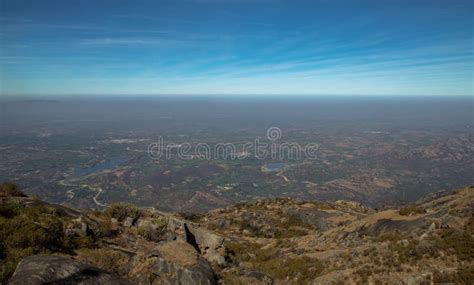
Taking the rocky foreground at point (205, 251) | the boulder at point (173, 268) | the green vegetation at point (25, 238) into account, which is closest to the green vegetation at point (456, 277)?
the rocky foreground at point (205, 251)

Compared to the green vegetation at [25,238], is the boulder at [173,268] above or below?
below

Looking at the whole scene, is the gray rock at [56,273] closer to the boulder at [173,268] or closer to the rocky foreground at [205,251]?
the rocky foreground at [205,251]

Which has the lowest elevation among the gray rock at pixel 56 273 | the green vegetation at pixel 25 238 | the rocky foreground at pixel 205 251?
the rocky foreground at pixel 205 251

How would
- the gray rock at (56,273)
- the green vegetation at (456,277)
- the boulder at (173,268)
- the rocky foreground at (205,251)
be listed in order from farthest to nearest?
1. the green vegetation at (456,277)
2. the boulder at (173,268)
3. the rocky foreground at (205,251)
4. the gray rock at (56,273)

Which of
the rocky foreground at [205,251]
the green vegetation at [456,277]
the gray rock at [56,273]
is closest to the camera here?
the gray rock at [56,273]

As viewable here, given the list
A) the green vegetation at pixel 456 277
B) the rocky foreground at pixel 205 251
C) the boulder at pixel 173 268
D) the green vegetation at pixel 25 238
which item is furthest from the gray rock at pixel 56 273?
the green vegetation at pixel 456 277

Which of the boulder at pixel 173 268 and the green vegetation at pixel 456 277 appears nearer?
the boulder at pixel 173 268
